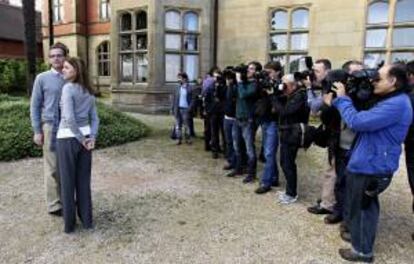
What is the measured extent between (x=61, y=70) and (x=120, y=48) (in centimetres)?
861

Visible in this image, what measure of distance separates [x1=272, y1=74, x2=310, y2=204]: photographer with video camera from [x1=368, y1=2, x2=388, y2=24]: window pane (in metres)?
6.36

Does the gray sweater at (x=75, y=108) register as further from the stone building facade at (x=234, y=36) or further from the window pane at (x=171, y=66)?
the window pane at (x=171, y=66)

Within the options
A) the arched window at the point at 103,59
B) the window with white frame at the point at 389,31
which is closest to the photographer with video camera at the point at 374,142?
the window with white frame at the point at 389,31

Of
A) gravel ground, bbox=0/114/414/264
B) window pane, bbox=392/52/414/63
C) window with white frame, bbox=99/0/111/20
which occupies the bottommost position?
gravel ground, bbox=0/114/414/264

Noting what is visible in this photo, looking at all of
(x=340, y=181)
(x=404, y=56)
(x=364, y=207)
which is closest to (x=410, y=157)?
(x=340, y=181)

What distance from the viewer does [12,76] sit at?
1675 cm

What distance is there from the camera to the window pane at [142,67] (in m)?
11.9

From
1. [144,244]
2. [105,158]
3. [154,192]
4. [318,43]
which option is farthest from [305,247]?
[318,43]

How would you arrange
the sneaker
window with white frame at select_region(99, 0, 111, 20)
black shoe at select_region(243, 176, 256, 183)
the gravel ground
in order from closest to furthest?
the gravel ground → the sneaker → black shoe at select_region(243, 176, 256, 183) → window with white frame at select_region(99, 0, 111, 20)

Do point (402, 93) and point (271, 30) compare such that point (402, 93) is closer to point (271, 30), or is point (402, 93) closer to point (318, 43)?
point (318, 43)

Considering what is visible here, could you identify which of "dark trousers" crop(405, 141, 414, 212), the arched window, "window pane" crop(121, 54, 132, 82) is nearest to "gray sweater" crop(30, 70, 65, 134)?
"dark trousers" crop(405, 141, 414, 212)

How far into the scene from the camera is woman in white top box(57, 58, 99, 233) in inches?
147

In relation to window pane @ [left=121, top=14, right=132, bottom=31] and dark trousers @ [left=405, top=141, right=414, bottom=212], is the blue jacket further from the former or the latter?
window pane @ [left=121, top=14, right=132, bottom=31]

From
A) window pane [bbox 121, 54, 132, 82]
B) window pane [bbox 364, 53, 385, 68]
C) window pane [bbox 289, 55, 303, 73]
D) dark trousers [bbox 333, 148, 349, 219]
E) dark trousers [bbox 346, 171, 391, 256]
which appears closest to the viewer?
dark trousers [bbox 346, 171, 391, 256]
